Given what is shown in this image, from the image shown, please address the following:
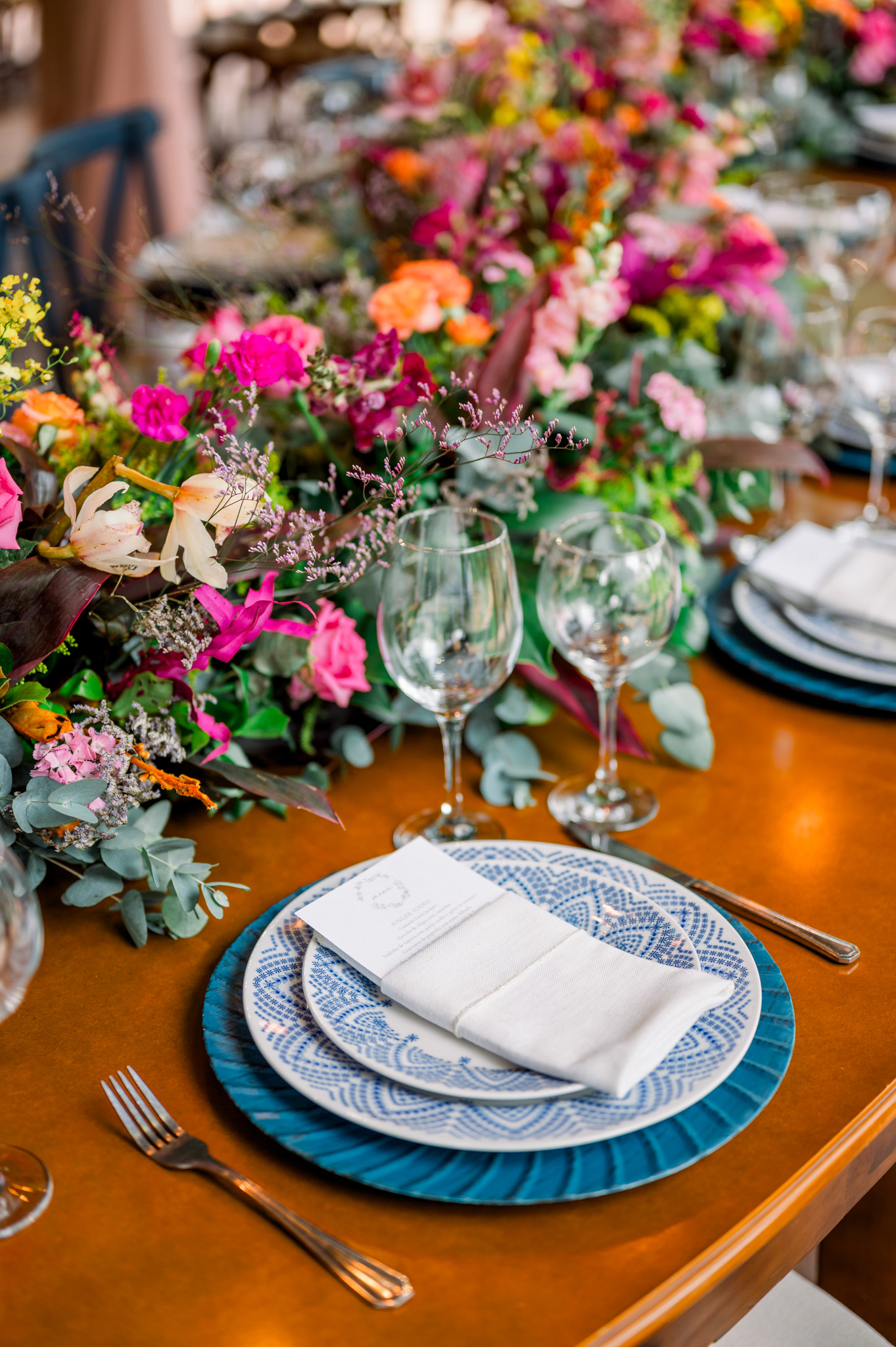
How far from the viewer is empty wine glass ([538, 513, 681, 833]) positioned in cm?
94

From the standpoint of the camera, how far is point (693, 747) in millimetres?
1060

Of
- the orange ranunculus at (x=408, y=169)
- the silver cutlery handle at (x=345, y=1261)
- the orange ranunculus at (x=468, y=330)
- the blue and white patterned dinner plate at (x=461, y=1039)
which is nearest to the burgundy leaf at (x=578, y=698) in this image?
the blue and white patterned dinner plate at (x=461, y=1039)

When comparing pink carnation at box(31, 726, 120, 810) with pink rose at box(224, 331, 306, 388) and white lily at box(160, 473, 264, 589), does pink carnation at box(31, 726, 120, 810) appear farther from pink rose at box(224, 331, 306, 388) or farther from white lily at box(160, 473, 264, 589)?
pink rose at box(224, 331, 306, 388)

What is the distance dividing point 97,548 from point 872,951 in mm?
572

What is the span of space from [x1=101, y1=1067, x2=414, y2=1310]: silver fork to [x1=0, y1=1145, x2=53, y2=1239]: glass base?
0.17 ft

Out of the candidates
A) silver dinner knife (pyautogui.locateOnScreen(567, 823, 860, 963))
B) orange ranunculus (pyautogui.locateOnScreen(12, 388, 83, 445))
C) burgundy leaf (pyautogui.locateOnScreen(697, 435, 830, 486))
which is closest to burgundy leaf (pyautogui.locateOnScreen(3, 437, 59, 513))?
orange ranunculus (pyautogui.locateOnScreen(12, 388, 83, 445))

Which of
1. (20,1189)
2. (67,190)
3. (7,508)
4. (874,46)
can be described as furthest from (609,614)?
(874,46)

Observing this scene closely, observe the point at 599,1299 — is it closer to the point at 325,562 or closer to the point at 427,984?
the point at 427,984

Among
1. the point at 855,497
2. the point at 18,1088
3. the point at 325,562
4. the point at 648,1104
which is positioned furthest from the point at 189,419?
the point at 855,497

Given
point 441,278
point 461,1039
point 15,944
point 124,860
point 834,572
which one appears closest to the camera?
point 15,944

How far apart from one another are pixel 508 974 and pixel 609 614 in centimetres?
31

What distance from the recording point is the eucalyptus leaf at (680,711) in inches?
41.6

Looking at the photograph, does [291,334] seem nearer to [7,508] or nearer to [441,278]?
[441,278]

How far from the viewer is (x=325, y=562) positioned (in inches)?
34.3
